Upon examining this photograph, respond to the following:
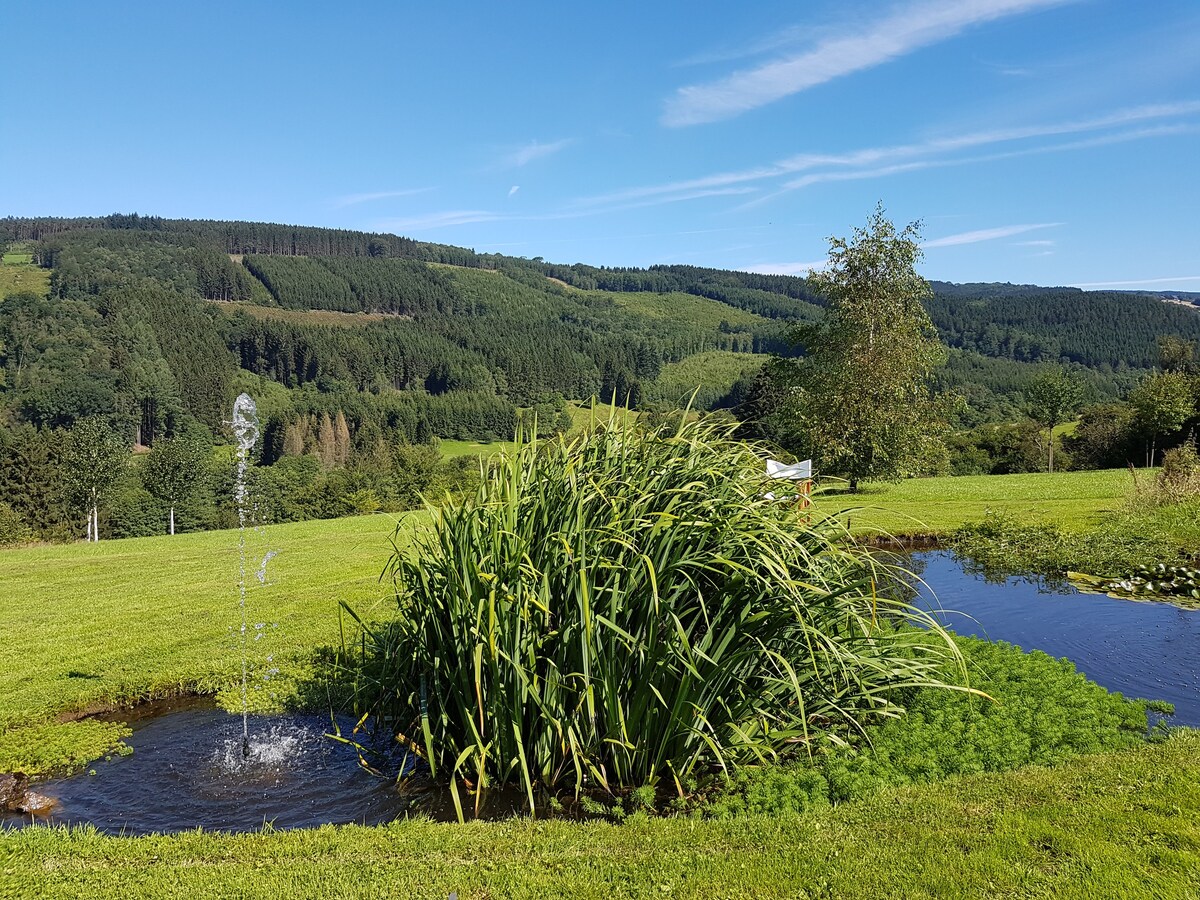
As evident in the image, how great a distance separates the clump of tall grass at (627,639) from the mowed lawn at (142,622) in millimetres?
2112

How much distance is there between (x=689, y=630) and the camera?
5.35 metres

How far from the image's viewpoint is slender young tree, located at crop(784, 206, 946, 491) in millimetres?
26812

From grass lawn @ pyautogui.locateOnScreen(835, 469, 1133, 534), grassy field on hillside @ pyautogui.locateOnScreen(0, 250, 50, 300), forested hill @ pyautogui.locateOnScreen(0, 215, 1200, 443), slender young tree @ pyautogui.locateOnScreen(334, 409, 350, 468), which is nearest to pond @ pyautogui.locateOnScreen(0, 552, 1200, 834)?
grass lawn @ pyautogui.locateOnScreen(835, 469, 1133, 534)

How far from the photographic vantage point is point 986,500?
80.8 feet

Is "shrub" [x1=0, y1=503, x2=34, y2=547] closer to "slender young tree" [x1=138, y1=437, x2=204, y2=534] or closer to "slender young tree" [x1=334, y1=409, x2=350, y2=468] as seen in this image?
"slender young tree" [x1=138, y1=437, x2=204, y2=534]

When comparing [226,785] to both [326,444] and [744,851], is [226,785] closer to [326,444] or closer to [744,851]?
[744,851]

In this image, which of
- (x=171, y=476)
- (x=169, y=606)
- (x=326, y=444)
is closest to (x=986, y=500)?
(x=169, y=606)

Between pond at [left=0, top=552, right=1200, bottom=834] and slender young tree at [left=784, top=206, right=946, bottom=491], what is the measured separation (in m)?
17.1

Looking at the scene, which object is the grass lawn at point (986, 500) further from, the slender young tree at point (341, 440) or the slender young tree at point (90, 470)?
the slender young tree at point (341, 440)

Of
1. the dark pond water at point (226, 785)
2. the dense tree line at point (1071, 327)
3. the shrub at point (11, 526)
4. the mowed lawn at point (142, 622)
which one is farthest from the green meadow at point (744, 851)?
the dense tree line at point (1071, 327)

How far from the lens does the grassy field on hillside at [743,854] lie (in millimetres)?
3768

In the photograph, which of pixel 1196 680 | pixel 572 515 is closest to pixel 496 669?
pixel 572 515

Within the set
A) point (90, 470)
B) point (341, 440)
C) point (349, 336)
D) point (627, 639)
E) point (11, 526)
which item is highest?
point (349, 336)

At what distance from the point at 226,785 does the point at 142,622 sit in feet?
21.8
